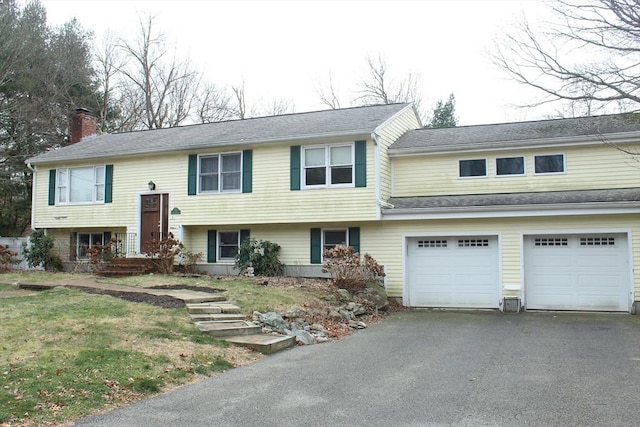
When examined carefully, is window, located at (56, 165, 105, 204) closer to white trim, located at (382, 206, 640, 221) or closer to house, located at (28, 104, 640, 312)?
house, located at (28, 104, 640, 312)

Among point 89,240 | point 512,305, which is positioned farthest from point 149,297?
point 89,240

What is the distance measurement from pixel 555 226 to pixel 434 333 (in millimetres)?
5613

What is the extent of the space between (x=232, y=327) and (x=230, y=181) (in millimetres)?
8846

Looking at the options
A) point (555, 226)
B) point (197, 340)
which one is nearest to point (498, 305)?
point (555, 226)

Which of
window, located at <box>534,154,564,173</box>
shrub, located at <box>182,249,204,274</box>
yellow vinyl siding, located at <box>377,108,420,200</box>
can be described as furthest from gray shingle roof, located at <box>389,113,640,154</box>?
shrub, located at <box>182,249,204,274</box>

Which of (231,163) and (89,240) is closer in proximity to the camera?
(231,163)

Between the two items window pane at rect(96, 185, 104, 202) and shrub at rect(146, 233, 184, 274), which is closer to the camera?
shrub at rect(146, 233, 184, 274)

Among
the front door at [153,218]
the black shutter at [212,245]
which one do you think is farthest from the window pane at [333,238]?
the front door at [153,218]

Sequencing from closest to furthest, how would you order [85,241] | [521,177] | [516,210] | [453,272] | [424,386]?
[424,386]
[516,210]
[453,272]
[521,177]
[85,241]

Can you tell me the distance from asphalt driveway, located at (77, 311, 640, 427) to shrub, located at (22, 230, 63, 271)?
Answer: 14.3 m

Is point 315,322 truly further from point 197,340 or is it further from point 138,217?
point 138,217

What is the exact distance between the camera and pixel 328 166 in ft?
53.8

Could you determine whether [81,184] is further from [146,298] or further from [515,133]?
[515,133]

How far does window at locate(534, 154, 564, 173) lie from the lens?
51.0 feet
